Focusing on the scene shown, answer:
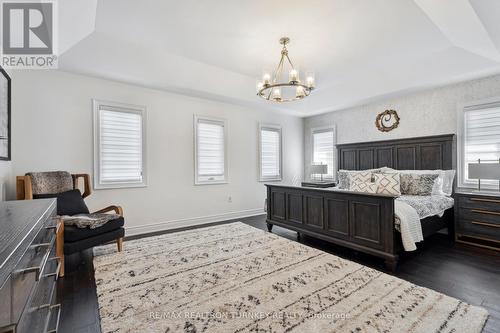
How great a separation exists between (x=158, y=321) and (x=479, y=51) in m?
4.92

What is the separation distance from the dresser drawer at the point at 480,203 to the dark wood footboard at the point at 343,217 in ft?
5.52

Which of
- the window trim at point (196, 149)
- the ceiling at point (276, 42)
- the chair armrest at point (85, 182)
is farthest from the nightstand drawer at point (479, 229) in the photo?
the chair armrest at point (85, 182)

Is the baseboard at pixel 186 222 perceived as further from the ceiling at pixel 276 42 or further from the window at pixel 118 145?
the ceiling at pixel 276 42

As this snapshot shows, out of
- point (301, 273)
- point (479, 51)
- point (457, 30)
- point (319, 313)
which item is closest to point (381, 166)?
point (479, 51)

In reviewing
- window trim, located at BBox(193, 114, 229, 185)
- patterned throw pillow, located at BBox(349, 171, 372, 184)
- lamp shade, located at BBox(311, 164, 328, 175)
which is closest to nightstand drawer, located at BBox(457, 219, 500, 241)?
patterned throw pillow, located at BBox(349, 171, 372, 184)

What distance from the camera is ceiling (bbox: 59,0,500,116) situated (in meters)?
2.67

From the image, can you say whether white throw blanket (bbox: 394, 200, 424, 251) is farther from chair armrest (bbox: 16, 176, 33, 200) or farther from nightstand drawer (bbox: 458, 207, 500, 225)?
chair armrest (bbox: 16, 176, 33, 200)

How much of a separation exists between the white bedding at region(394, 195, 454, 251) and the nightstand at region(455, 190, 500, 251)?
0.31 metres

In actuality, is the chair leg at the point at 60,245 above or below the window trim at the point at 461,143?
below

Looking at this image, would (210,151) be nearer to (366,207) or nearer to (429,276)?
(366,207)

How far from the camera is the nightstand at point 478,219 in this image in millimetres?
3273

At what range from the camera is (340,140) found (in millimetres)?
5949

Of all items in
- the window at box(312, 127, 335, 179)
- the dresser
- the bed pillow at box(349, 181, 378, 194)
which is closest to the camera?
the dresser

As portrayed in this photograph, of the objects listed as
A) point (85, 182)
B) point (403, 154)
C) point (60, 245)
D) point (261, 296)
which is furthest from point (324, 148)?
point (60, 245)
